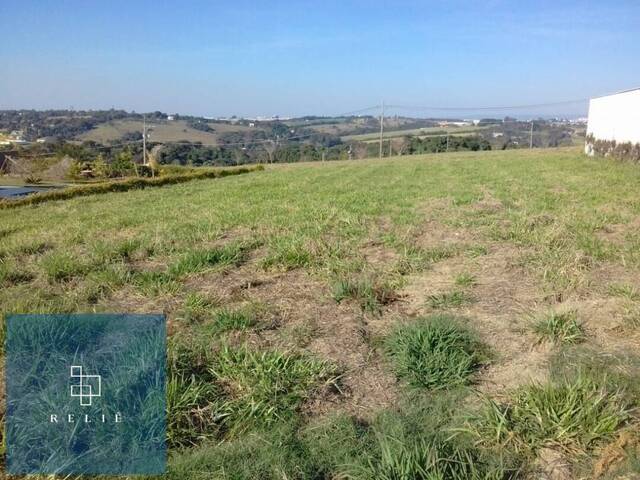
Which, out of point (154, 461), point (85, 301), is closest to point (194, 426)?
point (154, 461)

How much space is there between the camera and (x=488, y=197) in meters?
9.55

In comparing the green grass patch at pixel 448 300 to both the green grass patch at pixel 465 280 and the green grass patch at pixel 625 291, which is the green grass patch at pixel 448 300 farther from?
the green grass patch at pixel 625 291

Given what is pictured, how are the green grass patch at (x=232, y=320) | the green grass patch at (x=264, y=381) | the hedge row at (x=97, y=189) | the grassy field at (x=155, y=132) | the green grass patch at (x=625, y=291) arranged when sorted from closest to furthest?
the green grass patch at (x=264, y=381) < the green grass patch at (x=232, y=320) < the green grass patch at (x=625, y=291) < the hedge row at (x=97, y=189) < the grassy field at (x=155, y=132)

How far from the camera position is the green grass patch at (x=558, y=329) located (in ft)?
9.99

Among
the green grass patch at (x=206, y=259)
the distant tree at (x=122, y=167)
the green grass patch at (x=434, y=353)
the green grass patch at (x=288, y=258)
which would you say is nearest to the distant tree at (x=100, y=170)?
the distant tree at (x=122, y=167)

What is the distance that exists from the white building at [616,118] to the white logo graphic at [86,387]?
874 inches

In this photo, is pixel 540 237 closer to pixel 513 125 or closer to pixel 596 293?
pixel 596 293

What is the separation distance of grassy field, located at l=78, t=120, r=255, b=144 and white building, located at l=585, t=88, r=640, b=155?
4692cm

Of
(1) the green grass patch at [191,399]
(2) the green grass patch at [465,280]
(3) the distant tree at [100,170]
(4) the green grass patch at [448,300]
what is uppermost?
(2) the green grass patch at [465,280]

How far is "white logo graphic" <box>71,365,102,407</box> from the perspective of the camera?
7.79 ft

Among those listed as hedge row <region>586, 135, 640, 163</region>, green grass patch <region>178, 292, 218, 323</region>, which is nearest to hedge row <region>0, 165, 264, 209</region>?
green grass patch <region>178, 292, 218, 323</region>

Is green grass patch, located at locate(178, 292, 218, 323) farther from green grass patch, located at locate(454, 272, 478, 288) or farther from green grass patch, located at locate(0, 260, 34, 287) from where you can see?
green grass patch, located at locate(454, 272, 478, 288)

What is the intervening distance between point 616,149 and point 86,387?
24.1 metres

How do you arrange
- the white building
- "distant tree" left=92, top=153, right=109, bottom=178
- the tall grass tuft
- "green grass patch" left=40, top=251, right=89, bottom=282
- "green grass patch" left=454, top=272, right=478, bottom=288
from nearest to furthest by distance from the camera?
Answer: the tall grass tuft
"green grass patch" left=454, top=272, right=478, bottom=288
"green grass patch" left=40, top=251, right=89, bottom=282
the white building
"distant tree" left=92, top=153, right=109, bottom=178
